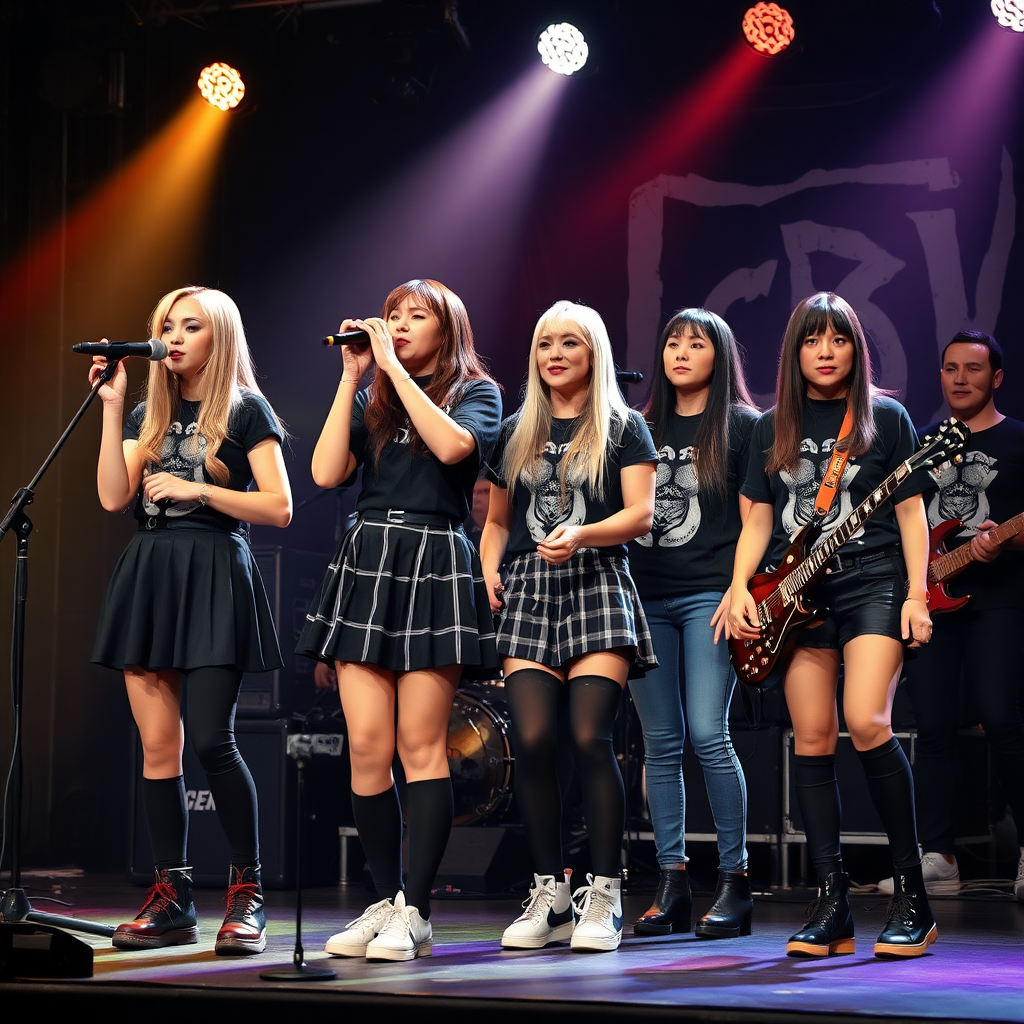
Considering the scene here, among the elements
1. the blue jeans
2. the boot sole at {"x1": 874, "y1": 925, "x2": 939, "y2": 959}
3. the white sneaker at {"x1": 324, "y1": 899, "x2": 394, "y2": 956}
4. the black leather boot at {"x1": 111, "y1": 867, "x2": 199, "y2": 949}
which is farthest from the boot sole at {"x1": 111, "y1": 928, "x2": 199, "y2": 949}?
the boot sole at {"x1": 874, "y1": 925, "x2": 939, "y2": 959}

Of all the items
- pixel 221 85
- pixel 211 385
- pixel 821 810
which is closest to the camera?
pixel 821 810

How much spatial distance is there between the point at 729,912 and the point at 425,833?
95 centimetres

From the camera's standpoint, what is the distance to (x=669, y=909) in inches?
148

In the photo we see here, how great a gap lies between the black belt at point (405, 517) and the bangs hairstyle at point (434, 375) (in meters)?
0.15

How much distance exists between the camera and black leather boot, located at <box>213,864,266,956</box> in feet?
11.0

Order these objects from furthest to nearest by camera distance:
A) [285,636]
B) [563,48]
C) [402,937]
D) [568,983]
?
[563,48], [285,636], [402,937], [568,983]

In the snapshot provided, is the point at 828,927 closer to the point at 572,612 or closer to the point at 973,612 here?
the point at 572,612

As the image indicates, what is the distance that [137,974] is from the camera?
9.97 ft

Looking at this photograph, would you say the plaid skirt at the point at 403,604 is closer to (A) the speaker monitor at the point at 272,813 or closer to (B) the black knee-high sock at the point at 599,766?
(B) the black knee-high sock at the point at 599,766

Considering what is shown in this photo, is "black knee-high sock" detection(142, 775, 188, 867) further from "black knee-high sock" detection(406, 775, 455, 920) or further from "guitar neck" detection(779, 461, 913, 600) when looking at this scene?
"guitar neck" detection(779, 461, 913, 600)

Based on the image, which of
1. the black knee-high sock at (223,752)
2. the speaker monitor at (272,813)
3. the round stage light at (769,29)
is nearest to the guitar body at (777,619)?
the black knee-high sock at (223,752)

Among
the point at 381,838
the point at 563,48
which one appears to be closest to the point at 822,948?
the point at 381,838

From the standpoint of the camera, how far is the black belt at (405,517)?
345 cm

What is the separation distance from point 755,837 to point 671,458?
205 cm
